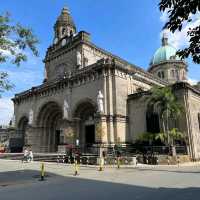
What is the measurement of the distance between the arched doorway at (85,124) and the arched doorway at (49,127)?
6817 mm

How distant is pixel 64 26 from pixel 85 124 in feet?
69.6

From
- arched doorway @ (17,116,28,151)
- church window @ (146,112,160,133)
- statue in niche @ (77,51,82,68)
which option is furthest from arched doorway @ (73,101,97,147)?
arched doorway @ (17,116,28,151)

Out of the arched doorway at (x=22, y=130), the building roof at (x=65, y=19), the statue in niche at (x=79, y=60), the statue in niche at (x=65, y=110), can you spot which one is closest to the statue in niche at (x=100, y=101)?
the statue in niche at (x=65, y=110)

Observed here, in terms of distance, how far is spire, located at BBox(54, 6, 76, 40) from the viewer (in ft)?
160

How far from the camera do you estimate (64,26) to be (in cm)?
4891

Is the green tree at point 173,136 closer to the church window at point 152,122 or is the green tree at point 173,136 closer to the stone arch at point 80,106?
the church window at point 152,122

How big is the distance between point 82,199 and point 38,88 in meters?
37.2

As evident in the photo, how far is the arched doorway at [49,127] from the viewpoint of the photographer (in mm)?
43250

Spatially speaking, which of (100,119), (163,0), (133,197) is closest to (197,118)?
(100,119)

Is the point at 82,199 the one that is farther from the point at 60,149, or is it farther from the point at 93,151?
the point at 60,149

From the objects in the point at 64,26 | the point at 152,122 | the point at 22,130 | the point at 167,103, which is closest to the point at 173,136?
the point at 167,103

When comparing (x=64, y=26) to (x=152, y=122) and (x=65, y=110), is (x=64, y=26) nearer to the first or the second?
(x=65, y=110)

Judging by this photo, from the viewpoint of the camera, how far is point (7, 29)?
1372cm

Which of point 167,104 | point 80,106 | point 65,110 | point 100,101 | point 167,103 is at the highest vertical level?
point 80,106
